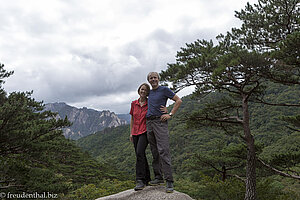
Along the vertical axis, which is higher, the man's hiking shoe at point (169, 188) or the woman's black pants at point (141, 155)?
the woman's black pants at point (141, 155)

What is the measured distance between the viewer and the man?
2984 millimetres

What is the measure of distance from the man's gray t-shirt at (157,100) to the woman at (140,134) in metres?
0.19

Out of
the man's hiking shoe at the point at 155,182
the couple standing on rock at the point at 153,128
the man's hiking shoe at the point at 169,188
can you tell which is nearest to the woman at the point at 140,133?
the couple standing on rock at the point at 153,128

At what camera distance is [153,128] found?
3.05m

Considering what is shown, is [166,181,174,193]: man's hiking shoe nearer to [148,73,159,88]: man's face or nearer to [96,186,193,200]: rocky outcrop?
[96,186,193,200]: rocky outcrop

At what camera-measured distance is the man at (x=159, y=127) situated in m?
2.98

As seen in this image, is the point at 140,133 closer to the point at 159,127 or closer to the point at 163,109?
the point at 159,127

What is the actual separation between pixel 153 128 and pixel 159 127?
104 mm

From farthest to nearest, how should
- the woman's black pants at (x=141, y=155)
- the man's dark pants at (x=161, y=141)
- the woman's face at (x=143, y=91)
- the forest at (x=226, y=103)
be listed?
the forest at (x=226, y=103), the woman's face at (x=143, y=91), the woman's black pants at (x=141, y=155), the man's dark pants at (x=161, y=141)

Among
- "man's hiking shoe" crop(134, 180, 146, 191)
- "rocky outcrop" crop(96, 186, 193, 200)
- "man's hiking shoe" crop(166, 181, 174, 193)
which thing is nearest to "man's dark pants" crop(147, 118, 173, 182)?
"man's hiking shoe" crop(166, 181, 174, 193)

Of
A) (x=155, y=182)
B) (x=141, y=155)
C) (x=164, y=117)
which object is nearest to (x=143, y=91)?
(x=164, y=117)

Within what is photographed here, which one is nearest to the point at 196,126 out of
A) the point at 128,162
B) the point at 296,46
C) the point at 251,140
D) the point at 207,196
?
the point at 251,140

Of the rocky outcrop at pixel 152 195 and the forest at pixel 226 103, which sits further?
the forest at pixel 226 103

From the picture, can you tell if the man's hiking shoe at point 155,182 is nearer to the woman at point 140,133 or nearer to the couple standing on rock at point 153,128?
the couple standing on rock at point 153,128
